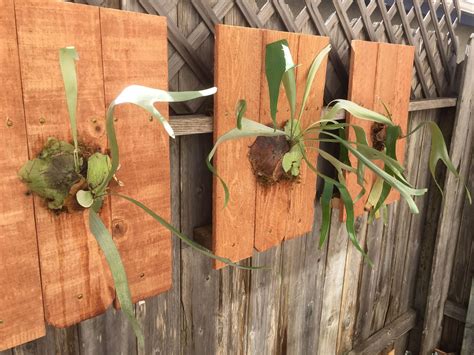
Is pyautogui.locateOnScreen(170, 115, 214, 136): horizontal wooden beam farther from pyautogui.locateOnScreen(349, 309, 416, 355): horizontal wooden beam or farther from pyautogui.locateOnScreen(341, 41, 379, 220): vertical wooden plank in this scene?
pyautogui.locateOnScreen(349, 309, 416, 355): horizontal wooden beam

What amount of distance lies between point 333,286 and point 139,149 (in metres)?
0.95

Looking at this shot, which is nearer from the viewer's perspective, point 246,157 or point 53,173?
point 53,173

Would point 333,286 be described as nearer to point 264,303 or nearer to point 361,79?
point 264,303

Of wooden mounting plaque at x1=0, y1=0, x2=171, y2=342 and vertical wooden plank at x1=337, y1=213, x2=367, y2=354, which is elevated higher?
wooden mounting plaque at x1=0, y1=0, x2=171, y2=342

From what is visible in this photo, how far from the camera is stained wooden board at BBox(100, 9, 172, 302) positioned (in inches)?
24.9

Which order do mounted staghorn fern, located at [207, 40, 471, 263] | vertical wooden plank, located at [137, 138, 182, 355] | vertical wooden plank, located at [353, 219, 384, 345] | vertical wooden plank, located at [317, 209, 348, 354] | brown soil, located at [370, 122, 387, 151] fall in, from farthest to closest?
vertical wooden plank, located at [353, 219, 384, 345] < vertical wooden plank, located at [317, 209, 348, 354] < brown soil, located at [370, 122, 387, 151] < vertical wooden plank, located at [137, 138, 182, 355] < mounted staghorn fern, located at [207, 40, 471, 263]

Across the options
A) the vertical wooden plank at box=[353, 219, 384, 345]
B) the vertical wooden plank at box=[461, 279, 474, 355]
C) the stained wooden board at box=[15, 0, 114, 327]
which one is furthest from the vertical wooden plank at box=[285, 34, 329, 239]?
the vertical wooden plank at box=[461, 279, 474, 355]

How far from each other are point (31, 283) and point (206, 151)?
0.43m

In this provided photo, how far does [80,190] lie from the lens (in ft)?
2.02

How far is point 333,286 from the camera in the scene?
1393 mm

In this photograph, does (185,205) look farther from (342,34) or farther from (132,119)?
(342,34)

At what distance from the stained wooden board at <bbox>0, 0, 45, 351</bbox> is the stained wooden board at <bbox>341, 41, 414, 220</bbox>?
2.59 feet

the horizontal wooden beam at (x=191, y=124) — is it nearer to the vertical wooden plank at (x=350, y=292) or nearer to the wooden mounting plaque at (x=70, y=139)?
the wooden mounting plaque at (x=70, y=139)

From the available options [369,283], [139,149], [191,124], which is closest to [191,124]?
[191,124]
